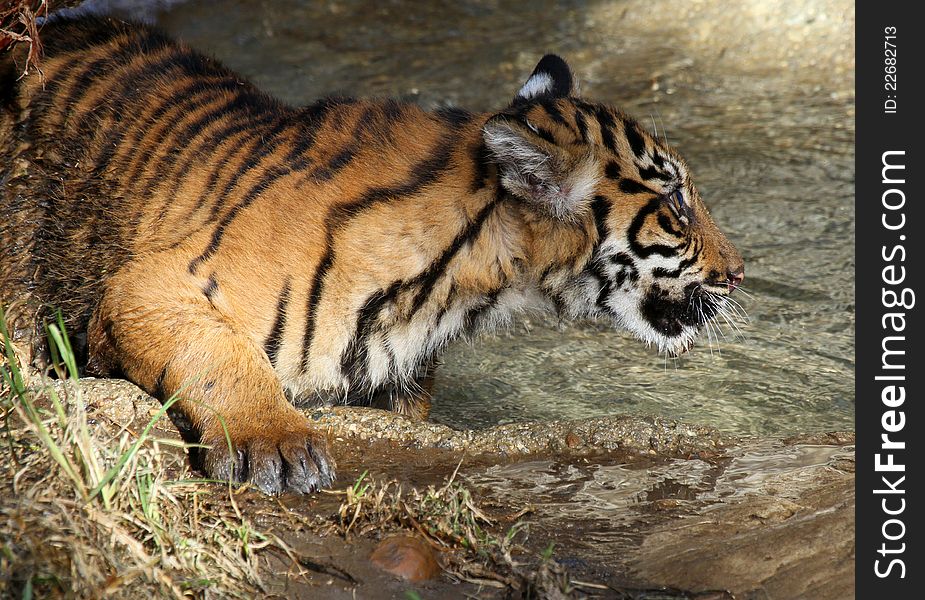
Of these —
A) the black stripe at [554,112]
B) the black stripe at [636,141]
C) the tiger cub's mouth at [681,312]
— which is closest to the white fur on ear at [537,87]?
the black stripe at [554,112]

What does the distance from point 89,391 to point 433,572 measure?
4.19 ft

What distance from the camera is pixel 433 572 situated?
8.27 ft

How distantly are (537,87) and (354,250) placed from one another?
3.00ft

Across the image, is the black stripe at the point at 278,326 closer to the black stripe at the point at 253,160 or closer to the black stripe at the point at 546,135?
the black stripe at the point at 253,160

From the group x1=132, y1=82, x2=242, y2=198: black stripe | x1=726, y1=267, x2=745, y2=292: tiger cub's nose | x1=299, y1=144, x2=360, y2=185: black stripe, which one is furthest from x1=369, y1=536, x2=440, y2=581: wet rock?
x1=132, y1=82, x2=242, y2=198: black stripe

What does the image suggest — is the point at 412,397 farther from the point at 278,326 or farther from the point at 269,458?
the point at 269,458

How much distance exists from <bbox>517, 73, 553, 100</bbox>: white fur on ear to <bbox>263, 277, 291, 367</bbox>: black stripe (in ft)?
3.41

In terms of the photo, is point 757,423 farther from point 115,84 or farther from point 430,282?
point 115,84

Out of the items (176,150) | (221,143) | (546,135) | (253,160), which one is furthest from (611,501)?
(176,150)

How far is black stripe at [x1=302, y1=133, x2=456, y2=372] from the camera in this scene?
3242 mm

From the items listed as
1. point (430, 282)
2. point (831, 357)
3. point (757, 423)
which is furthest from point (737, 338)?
point (430, 282)

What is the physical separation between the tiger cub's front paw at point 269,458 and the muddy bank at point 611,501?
47 millimetres

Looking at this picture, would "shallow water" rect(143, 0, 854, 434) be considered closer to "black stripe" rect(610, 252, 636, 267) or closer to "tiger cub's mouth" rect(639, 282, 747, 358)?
"tiger cub's mouth" rect(639, 282, 747, 358)

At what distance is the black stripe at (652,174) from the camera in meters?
3.33
